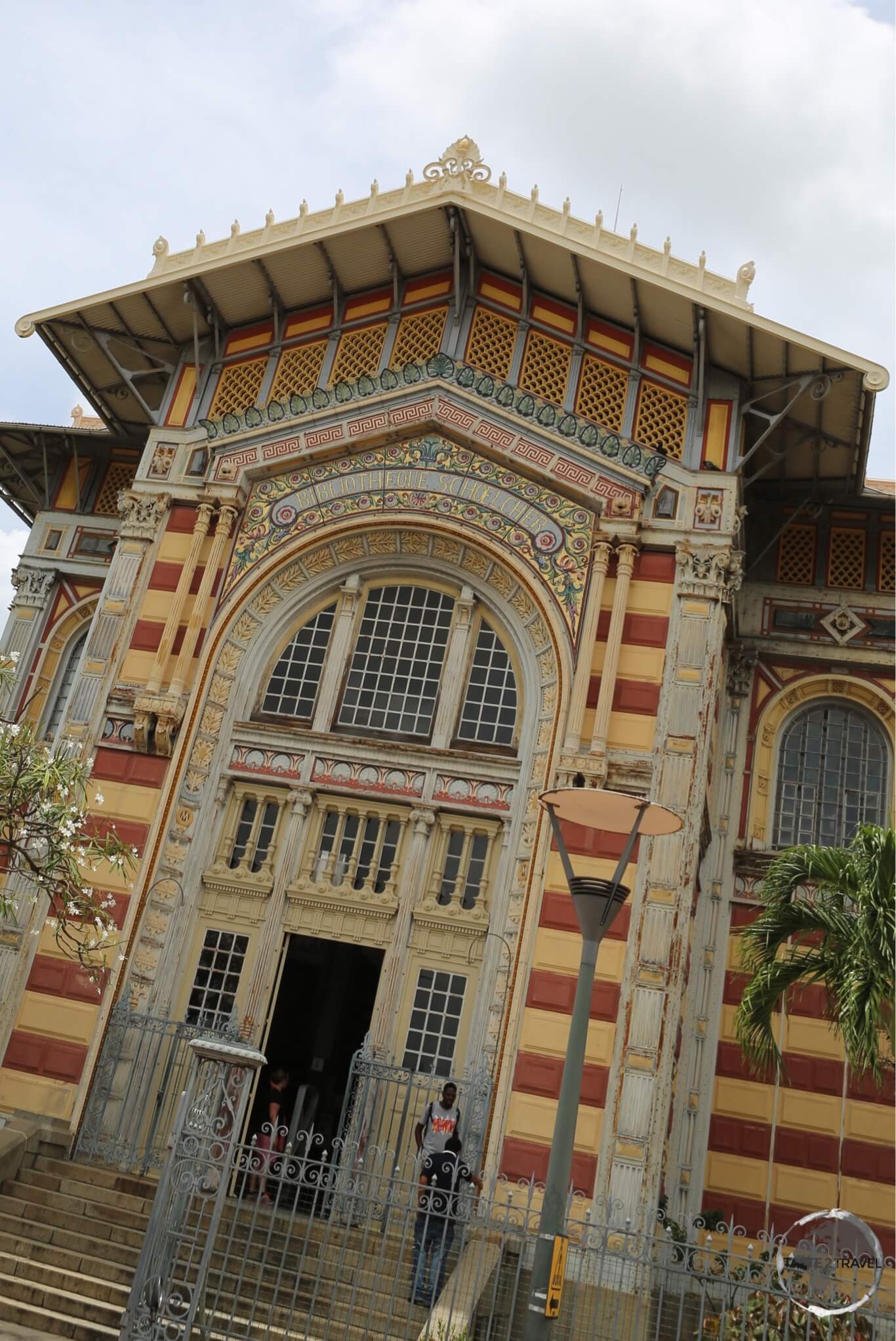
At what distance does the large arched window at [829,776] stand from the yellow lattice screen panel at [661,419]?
483cm

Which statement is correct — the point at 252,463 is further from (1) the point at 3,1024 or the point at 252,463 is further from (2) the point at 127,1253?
(2) the point at 127,1253

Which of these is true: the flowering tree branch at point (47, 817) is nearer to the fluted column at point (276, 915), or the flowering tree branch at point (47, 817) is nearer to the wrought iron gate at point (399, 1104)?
the fluted column at point (276, 915)

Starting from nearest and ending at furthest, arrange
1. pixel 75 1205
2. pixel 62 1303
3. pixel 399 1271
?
pixel 399 1271 → pixel 62 1303 → pixel 75 1205

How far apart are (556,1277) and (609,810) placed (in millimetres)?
3246

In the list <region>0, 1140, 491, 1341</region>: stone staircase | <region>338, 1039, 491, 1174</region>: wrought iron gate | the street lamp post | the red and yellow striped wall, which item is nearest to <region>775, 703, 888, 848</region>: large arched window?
the red and yellow striped wall

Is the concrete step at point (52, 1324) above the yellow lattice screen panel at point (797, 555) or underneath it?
underneath

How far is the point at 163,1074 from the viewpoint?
49.0ft

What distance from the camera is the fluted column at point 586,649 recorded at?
15.8m

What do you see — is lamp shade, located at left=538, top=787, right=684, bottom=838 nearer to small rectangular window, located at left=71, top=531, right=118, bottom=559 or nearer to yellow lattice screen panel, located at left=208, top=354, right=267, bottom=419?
yellow lattice screen panel, located at left=208, top=354, right=267, bottom=419

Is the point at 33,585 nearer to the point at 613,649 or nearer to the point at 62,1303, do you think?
the point at 613,649

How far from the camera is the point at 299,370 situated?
1908 centimetres

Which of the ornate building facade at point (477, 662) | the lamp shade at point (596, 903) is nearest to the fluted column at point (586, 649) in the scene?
the ornate building facade at point (477, 662)

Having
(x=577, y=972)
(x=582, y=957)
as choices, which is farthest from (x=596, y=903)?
(x=577, y=972)

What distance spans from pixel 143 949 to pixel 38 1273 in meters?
4.87
